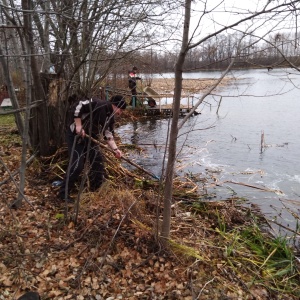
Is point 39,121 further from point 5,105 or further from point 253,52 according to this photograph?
point 5,105

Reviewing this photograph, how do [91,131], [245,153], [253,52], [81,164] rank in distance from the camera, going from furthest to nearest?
[245,153], [81,164], [91,131], [253,52]

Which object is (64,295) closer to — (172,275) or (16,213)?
(172,275)

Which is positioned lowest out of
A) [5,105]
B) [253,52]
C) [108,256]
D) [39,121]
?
[108,256]

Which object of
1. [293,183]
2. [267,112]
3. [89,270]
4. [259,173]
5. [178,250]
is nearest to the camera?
[89,270]

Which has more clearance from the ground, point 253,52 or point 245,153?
point 253,52

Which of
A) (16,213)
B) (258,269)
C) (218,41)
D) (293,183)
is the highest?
(218,41)

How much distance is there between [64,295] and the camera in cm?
287

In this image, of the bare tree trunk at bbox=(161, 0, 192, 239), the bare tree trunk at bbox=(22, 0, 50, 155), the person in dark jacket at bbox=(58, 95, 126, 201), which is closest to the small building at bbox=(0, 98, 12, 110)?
the bare tree trunk at bbox=(22, 0, 50, 155)

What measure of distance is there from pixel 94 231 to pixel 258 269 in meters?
1.96

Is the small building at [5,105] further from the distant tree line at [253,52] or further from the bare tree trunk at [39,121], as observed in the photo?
the distant tree line at [253,52]

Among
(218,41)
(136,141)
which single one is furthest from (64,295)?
(136,141)

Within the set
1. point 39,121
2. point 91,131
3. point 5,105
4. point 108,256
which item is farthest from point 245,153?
point 5,105

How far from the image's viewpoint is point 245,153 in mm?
10141

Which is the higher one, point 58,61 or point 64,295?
point 58,61
